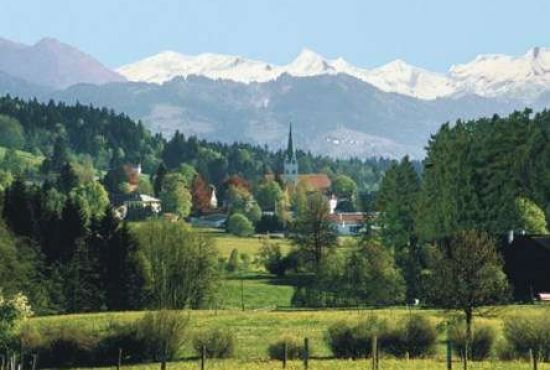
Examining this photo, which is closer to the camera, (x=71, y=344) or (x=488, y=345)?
(x=488, y=345)

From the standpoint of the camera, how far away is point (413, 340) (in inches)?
2731

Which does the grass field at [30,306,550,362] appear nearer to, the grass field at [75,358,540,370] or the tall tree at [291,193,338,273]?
the grass field at [75,358,540,370]

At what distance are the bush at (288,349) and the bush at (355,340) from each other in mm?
1794

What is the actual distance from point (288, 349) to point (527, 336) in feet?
40.8

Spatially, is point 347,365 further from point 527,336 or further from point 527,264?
point 527,264

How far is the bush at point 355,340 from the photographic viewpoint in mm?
69438

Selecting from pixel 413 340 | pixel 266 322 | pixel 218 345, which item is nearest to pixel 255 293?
pixel 266 322

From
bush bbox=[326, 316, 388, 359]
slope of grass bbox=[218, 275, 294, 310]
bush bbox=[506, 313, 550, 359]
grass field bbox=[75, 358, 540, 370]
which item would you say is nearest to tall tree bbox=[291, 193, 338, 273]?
slope of grass bbox=[218, 275, 294, 310]

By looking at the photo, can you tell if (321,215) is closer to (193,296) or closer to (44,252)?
(193,296)

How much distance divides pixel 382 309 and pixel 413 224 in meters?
26.2

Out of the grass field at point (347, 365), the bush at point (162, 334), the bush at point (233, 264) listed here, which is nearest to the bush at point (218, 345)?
the bush at point (162, 334)

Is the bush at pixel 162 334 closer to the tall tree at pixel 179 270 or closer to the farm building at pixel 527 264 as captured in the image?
the tall tree at pixel 179 270

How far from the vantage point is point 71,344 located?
7244 centimetres

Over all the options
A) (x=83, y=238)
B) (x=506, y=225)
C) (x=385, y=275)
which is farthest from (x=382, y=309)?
(x=83, y=238)
